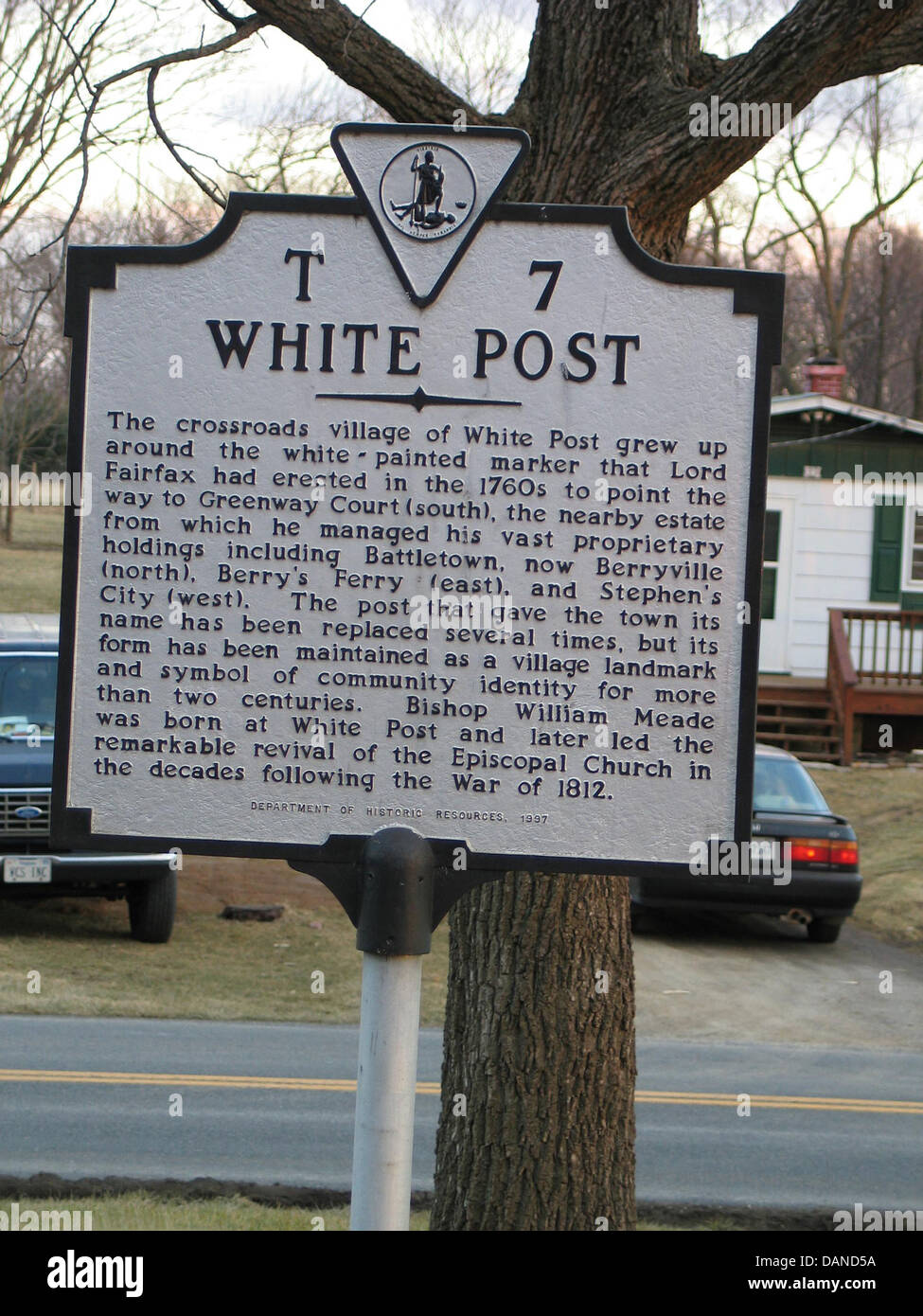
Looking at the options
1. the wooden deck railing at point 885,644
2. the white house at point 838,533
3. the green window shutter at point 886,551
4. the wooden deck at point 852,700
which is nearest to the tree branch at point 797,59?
the wooden deck at point 852,700

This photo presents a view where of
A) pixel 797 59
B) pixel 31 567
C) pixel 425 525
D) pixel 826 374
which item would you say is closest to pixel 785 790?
pixel 797 59

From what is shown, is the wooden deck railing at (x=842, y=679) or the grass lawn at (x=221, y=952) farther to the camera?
the wooden deck railing at (x=842, y=679)

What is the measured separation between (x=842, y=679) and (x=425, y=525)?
17.8 metres

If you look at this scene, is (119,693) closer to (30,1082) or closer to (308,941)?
(30,1082)

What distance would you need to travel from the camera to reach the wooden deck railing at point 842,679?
786 inches

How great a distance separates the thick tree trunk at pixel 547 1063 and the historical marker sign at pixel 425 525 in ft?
3.17

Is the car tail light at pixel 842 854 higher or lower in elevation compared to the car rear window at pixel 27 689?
lower

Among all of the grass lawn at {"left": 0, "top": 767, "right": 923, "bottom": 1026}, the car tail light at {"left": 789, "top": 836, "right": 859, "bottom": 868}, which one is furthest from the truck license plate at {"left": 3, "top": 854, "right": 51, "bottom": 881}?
the car tail light at {"left": 789, "top": 836, "right": 859, "bottom": 868}

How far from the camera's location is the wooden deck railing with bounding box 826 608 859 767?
20.0 metres

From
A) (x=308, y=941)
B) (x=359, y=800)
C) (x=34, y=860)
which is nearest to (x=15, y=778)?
(x=34, y=860)

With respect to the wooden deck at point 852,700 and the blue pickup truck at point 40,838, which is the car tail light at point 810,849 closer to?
the blue pickup truck at point 40,838

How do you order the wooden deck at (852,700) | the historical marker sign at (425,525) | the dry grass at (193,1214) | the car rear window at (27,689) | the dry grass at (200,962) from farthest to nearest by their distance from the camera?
the wooden deck at (852,700) < the car rear window at (27,689) < the dry grass at (200,962) < the dry grass at (193,1214) < the historical marker sign at (425,525)

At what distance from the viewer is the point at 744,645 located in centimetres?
327
